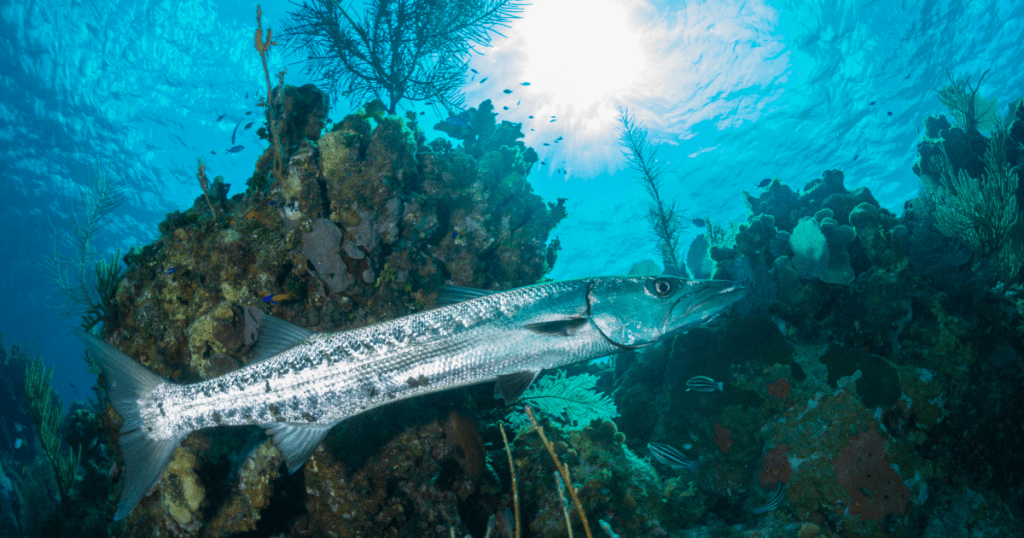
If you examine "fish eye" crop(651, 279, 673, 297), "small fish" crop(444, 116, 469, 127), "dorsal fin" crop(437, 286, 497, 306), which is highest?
"small fish" crop(444, 116, 469, 127)

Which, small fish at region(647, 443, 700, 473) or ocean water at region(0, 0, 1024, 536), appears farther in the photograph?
small fish at region(647, 443, 700, 473)

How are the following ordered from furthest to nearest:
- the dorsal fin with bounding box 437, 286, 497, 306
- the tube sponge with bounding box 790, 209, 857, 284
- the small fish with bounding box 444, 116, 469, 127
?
the small fish with bounding box 444, 116, 469, 127 → the tube sponge with bounding box 790, 209, 857, 284 → the dorsal fin with bounding box 437, 286, 497, 306

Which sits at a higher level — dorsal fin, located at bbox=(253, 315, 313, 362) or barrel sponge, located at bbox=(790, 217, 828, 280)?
barrel sponge, located at bbox=(790, 217, 828, 280)

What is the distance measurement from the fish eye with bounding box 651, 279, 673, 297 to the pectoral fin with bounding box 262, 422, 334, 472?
8.81 ft

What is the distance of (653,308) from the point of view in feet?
8.64

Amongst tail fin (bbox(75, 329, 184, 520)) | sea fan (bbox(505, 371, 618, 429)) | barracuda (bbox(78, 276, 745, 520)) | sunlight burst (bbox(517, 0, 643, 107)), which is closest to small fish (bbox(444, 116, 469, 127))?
sea fan (bbox(505, 371, 618, 429))

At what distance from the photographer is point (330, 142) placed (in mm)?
5262

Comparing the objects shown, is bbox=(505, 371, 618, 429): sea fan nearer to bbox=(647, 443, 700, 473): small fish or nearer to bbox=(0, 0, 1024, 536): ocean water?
bbox=(0, 0, 1024, 536): ocean water

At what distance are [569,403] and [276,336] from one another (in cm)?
386

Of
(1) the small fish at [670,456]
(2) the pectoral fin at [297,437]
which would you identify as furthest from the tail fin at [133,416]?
(1) the small fish at [670,456]

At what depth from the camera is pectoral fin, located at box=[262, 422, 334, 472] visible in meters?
2.67

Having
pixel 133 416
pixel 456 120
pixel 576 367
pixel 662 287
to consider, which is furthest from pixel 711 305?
pixel 456 120

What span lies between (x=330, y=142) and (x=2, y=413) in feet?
71.2

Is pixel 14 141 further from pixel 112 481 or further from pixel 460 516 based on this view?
pixel 460 516
